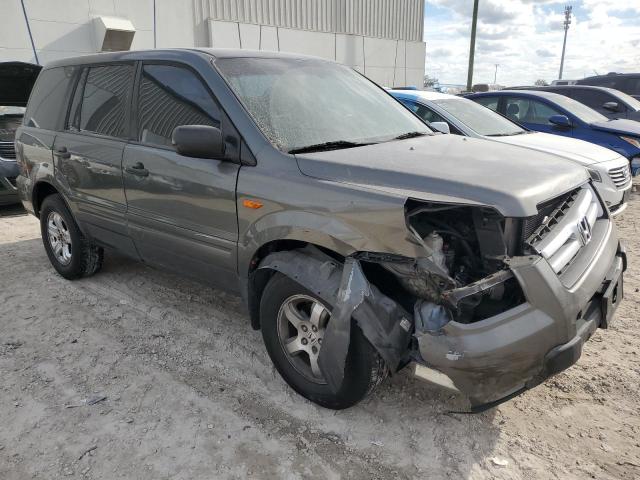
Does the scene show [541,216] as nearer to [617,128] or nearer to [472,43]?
[617,128]

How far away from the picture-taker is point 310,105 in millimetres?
3246

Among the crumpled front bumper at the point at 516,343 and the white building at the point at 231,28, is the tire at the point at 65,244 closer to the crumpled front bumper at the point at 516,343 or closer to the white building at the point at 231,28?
the crumpled front bumper at the point at 516,343

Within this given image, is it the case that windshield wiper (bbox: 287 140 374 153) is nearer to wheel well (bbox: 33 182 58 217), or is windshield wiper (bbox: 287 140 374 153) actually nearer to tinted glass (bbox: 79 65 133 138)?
tinted glass (bbox: 79 65 133 138)

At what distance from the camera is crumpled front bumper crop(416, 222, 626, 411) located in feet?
7.20

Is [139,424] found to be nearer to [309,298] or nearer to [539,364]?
[309,298]

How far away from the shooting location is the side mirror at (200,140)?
2.86m

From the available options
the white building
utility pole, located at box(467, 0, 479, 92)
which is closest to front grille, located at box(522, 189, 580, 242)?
the white building

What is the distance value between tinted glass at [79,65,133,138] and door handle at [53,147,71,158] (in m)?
0.26

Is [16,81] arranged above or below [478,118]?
above

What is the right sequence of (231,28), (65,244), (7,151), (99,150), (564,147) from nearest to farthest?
(99,150) → (65,244) → (564,147) → (7,151) → (231,28)

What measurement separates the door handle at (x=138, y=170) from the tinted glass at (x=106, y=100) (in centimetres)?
32

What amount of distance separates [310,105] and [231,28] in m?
16.0

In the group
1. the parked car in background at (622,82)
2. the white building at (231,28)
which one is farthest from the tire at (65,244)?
the parked car in background at (622,82)

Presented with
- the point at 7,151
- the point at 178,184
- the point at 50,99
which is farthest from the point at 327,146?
the point at 7,151
